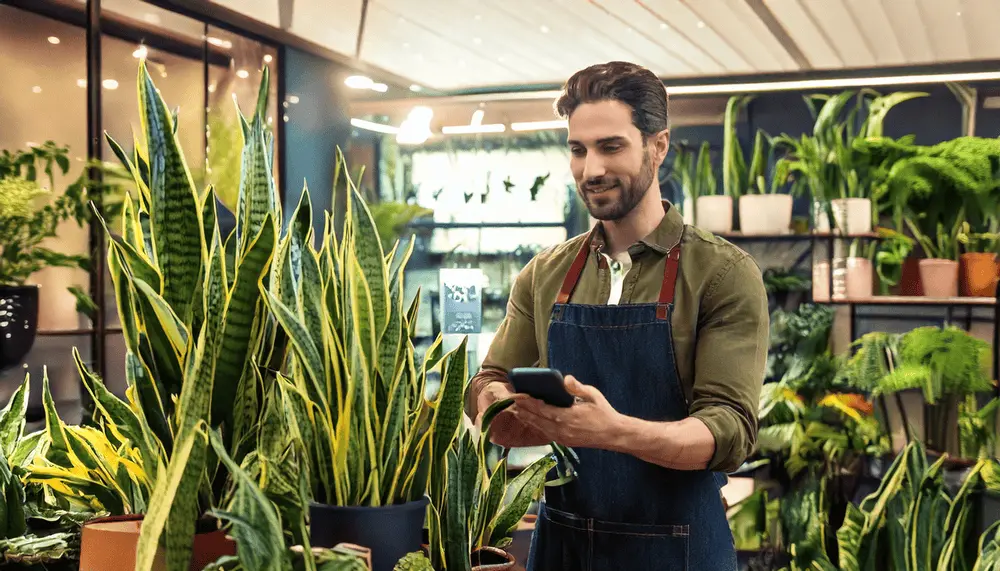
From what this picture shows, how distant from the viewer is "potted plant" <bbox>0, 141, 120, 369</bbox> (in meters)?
3.37

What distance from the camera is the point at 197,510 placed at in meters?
0.89

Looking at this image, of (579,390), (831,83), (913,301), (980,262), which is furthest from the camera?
(831,83)

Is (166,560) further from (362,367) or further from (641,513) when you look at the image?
(641,513)

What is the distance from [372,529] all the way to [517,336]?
0.99m

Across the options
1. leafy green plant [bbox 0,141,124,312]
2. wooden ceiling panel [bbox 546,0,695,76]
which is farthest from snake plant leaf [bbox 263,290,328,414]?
wooden ceiling panel [bbox 546,0,695,76]

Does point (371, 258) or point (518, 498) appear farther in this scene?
point (518, 498)

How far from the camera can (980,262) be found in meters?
3.97

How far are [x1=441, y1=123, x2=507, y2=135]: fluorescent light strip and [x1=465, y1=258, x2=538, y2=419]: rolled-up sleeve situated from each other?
3156mm

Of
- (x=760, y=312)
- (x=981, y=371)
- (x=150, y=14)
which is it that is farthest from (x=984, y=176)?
(x=150, y=14)

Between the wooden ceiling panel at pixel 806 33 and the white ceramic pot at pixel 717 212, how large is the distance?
79cm

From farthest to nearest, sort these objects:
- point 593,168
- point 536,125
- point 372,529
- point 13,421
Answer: point 536,125 → point 593,168 → point 13,421 → point 372,529

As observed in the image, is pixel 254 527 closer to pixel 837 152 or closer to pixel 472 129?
pixel 837 152

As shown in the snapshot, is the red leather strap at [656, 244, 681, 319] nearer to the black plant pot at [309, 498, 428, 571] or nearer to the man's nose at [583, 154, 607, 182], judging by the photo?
the man's nose at [583, 154, 607, 182]

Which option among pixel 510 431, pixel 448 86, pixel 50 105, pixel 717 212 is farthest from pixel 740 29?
pixel 510 431
